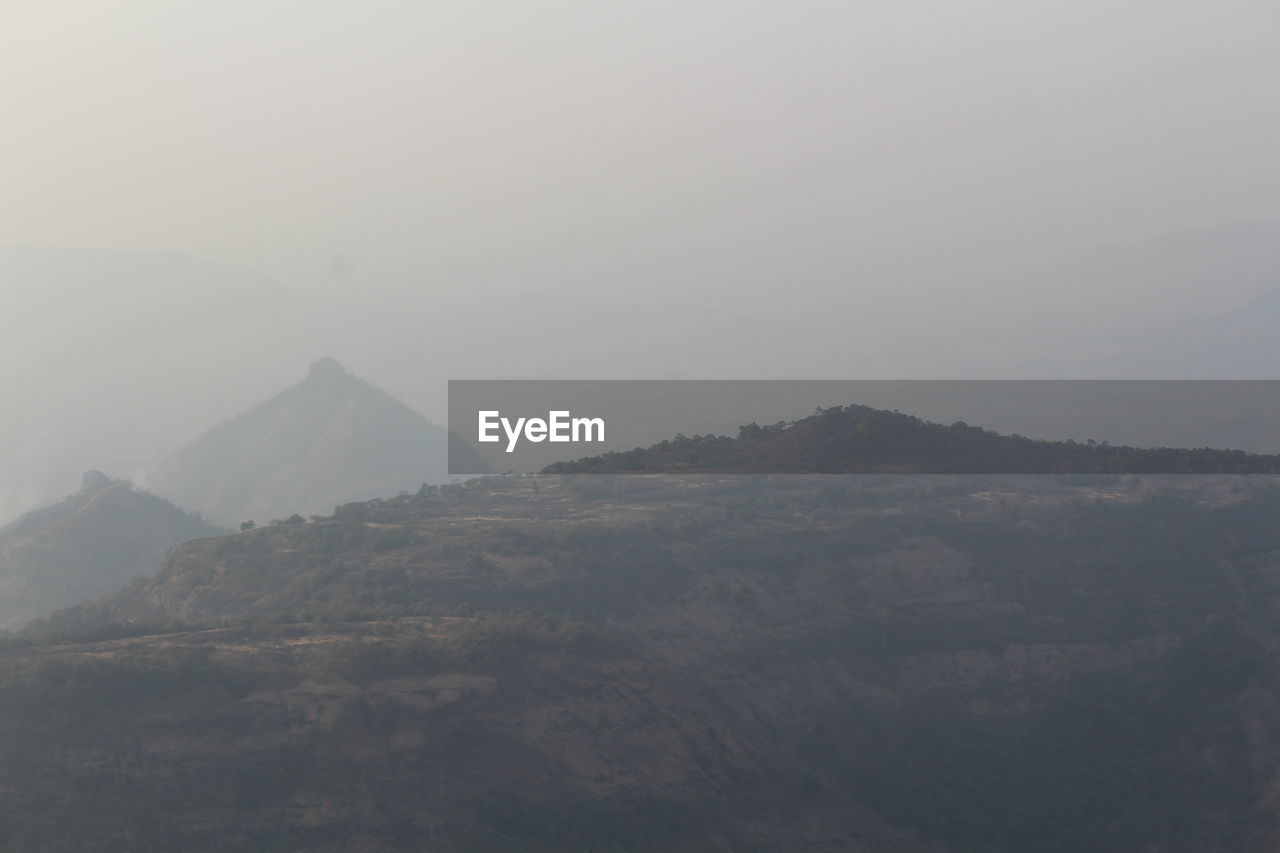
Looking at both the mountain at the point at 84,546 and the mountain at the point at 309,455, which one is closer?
the mountain at the point at 84,546

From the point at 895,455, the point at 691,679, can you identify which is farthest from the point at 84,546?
the point at 691,679

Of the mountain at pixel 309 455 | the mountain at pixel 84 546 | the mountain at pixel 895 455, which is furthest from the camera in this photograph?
the mountain at pixel 309 455

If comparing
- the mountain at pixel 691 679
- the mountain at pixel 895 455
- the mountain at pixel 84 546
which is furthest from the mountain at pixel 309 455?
the mountain at pixel 691 679

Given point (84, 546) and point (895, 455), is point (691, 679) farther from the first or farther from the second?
point (84, 546)

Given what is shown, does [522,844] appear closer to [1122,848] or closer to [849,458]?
[1122,848]

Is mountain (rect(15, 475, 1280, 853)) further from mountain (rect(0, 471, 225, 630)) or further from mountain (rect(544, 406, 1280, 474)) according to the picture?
mountain (rect(0, 471, 225, 630))

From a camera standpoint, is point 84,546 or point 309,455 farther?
point 309,455

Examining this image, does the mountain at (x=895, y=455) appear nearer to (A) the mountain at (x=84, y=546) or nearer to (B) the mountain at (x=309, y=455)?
(A) the mountain at (x=84, y=546)
